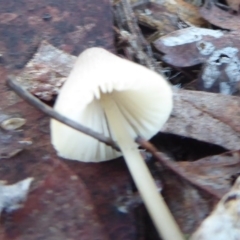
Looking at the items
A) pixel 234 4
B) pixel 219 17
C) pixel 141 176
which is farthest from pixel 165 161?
pixel 234 4

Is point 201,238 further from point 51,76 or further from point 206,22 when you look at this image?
point 206,22

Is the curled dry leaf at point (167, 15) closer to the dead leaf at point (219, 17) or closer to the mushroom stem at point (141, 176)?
the dead leaf at point (219, 17)

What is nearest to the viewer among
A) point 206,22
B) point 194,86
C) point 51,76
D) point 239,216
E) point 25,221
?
point 239,216

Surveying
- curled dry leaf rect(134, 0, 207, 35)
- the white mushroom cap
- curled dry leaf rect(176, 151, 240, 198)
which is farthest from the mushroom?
curled dry leaf rect(134, 0, 207, 35)

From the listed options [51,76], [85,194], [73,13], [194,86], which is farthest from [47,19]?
[85,194]

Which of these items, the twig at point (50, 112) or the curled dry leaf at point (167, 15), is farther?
the curled dry leaf at point (167, 15)

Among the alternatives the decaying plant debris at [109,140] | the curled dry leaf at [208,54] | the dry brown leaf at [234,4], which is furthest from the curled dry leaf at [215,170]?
the dry brown leaf at [234,4]
